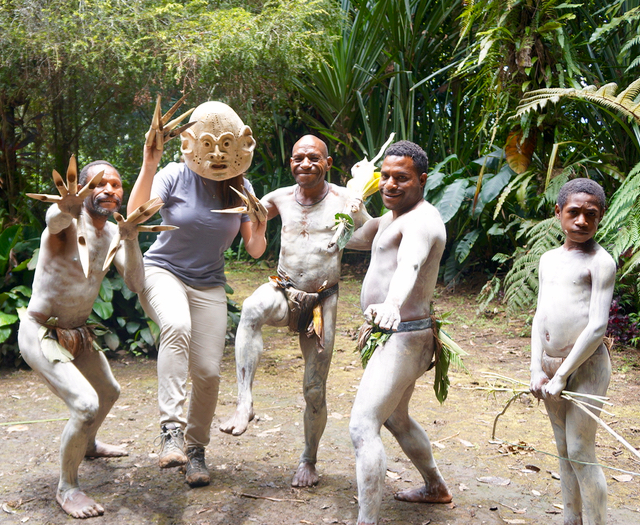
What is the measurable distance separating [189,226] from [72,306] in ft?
2.45

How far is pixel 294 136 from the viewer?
415 inches

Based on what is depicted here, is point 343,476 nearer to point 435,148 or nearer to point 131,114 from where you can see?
point 131,114

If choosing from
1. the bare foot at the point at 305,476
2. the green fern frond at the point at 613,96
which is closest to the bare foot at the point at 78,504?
the bare foot at the point at 305,476

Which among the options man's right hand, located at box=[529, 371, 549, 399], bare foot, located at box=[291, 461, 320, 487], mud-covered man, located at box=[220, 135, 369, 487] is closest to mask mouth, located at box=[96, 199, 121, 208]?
mud-covered man, located at box=[220, 135, 369, 487]

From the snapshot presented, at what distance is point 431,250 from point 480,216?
503 cm

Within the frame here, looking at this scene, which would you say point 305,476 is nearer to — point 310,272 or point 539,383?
point 310,272

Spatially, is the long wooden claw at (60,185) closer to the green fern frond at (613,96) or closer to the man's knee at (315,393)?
the man's knee at (315,393)

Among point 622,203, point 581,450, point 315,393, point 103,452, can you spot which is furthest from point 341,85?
point 581,450

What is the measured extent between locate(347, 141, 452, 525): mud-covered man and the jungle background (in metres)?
2.61

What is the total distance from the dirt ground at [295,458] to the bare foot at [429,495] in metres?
0.04

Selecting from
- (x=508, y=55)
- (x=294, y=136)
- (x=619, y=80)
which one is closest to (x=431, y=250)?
(x=508, y=55)

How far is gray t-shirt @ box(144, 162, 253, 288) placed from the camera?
11.2ft

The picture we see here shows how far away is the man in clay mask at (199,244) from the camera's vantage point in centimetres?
334

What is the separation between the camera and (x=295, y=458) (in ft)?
13.5
